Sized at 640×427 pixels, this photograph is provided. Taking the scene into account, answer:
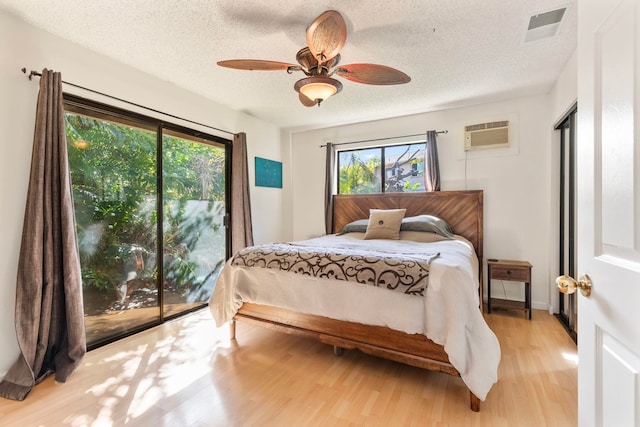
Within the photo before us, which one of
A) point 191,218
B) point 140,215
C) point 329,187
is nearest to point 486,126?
point 329,187

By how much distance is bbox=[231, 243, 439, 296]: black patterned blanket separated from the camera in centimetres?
177

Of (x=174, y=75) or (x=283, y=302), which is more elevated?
(x=174, y=75)

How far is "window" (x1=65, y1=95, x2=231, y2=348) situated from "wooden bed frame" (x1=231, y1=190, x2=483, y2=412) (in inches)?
42.9

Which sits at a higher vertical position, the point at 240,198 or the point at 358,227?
the point at 240,198

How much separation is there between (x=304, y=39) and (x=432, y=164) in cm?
223

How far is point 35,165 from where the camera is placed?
1.94 m

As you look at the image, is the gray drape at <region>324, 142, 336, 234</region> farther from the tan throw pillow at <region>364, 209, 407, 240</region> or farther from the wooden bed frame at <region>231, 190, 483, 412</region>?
the tan throw pillow at <region>364, 209, 407, 240</region>

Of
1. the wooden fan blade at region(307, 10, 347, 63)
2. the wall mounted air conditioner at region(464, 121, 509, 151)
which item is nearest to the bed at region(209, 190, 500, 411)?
the wooden fan blade at region(307, 10, 347, 63)

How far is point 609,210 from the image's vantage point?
28.5 inches

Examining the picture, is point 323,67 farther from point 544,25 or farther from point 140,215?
point 140,215

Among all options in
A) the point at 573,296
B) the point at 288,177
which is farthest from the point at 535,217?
the point at 288,177

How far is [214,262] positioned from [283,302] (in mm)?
1785

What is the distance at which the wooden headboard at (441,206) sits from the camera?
3.45 m

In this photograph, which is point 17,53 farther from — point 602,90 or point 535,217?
point 535,217
